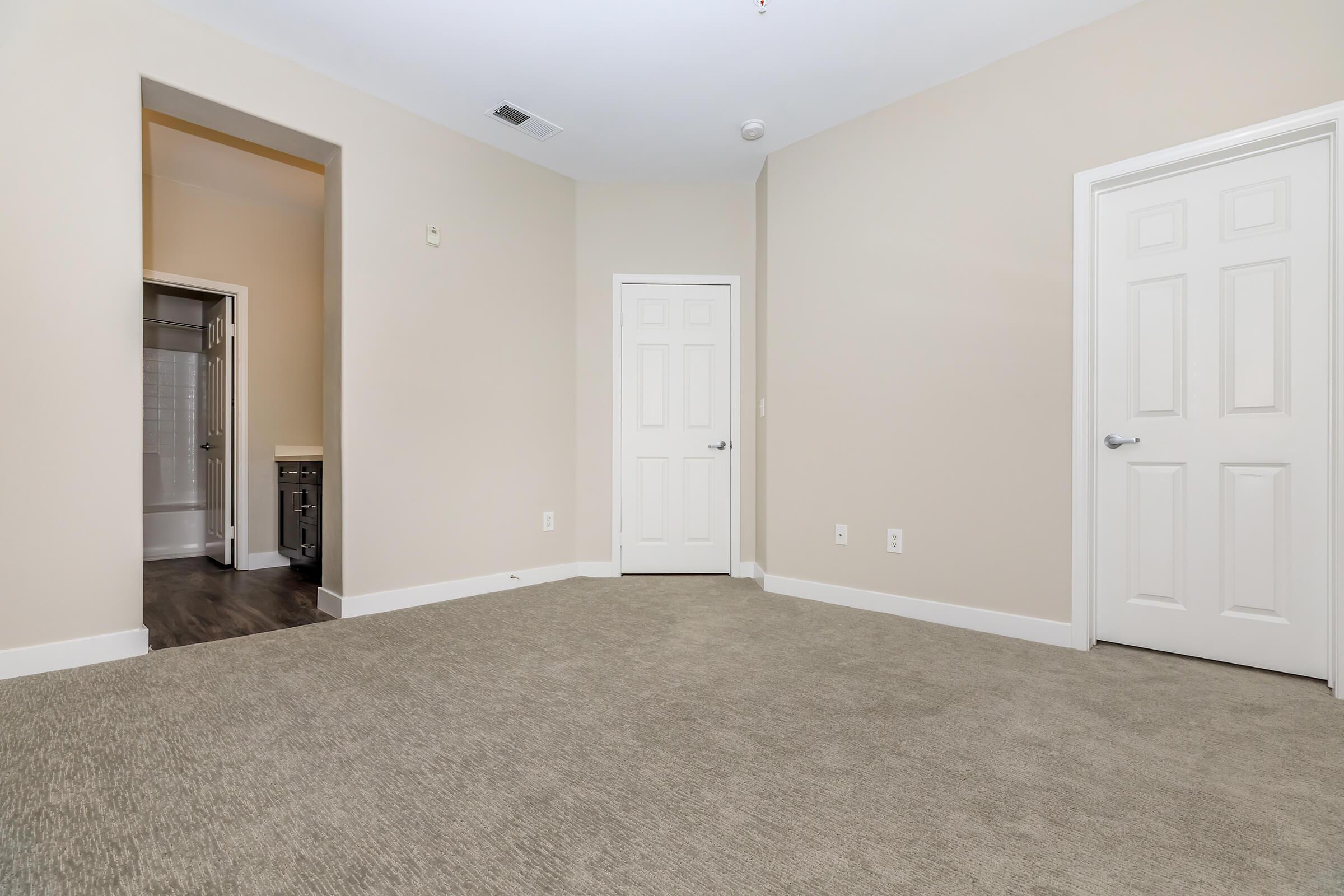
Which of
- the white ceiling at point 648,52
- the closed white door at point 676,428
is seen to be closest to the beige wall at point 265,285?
the white ceiling at point 648,52

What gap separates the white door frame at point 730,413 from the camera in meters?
4.47

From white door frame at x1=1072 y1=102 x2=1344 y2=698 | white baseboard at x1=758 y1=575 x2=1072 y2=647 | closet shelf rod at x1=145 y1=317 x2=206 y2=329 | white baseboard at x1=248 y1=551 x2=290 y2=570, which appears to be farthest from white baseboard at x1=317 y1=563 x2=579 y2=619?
closet shelf rod at x1=145 y1=317 x2=206 y2=329

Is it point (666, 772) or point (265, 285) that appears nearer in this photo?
point (666, 772)

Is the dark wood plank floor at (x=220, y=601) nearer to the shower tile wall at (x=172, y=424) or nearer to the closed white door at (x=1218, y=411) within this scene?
the shower tile wall at (x=172, y=424)

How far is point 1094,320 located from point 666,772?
272cm

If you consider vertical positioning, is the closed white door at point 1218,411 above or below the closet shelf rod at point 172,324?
below

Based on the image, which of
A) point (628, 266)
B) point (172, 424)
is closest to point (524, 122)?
point (628, 266)

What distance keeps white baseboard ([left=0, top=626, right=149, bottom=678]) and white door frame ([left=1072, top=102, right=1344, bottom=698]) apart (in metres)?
4.08

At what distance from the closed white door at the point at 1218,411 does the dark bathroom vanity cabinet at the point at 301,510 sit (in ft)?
15.1

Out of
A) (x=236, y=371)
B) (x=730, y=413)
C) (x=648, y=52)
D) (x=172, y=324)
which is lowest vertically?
(x=730, y=413)

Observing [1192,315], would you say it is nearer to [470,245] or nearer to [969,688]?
[969,688]

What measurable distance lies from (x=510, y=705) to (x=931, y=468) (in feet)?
7.82

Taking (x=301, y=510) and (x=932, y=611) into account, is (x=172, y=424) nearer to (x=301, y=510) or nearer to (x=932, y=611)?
(x=301, y=510)

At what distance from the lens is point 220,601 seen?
3752 mm
